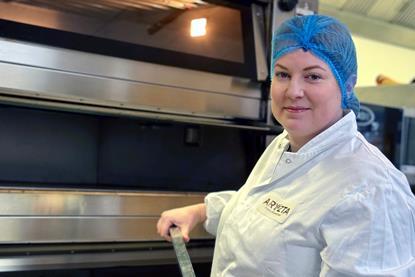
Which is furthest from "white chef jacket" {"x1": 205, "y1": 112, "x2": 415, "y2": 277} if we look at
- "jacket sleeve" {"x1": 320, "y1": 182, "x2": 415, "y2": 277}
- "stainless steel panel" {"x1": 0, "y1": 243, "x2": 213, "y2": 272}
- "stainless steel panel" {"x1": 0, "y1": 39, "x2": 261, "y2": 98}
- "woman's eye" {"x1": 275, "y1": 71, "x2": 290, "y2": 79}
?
"stainless steel panel" {"x1": 0, "y1": 39, "x2": 261, "y2": 98}

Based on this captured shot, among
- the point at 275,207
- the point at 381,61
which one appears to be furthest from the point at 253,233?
the point at 381,61

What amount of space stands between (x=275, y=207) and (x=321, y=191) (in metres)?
0.08

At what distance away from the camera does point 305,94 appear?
2.31 ft

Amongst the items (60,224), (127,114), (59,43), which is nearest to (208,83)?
(127,114)

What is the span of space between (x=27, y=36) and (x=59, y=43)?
64 mm

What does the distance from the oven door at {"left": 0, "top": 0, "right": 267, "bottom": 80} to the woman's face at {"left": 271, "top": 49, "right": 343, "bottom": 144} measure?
17.4 inches

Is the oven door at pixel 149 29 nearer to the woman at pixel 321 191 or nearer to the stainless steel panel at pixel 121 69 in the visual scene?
the stainless steel panel at pixel 121 69

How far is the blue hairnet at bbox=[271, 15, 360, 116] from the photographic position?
0.71 m

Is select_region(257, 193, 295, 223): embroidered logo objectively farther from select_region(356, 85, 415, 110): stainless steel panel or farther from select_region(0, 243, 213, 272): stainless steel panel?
select_region(356, 85, 415, 110): stainless steel panel

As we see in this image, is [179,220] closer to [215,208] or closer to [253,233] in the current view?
[215,208]

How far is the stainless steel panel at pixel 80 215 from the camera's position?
37.0 inches

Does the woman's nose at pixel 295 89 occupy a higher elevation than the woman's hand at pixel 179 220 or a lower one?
higher

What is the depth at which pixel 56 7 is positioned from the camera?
1.01 metres

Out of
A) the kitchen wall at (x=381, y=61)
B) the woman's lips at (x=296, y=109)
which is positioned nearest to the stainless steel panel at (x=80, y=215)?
the woman's lips at (x=296, y=109)
